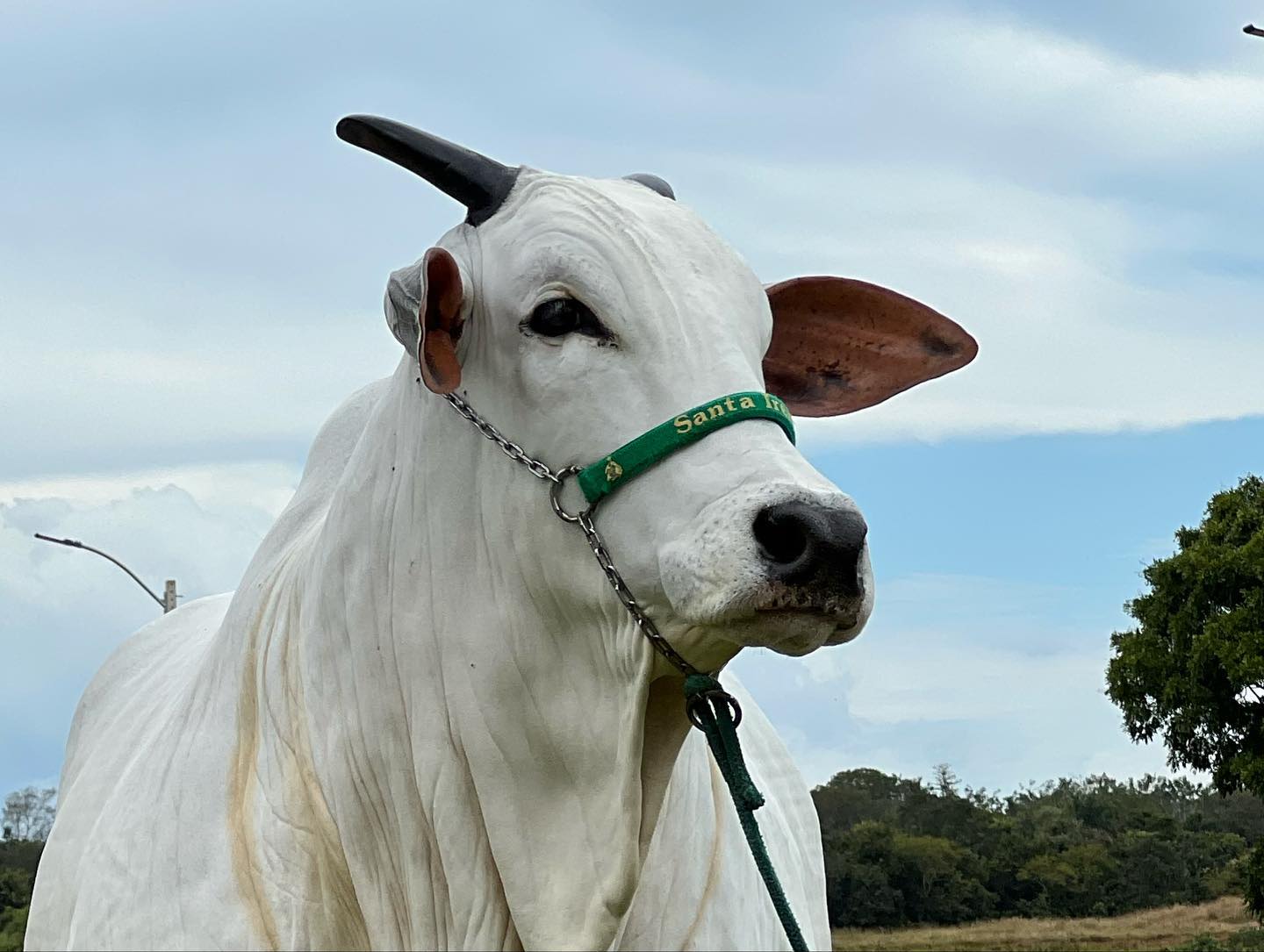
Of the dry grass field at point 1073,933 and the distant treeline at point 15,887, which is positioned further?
the dry grass field at point 1073,933

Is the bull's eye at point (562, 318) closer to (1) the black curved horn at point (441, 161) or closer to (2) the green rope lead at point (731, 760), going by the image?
(1) the black curved horn at point (441, 161)

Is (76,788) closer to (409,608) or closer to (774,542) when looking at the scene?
(409,608)

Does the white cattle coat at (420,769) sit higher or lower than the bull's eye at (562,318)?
lower

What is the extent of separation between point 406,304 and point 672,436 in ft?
2.24

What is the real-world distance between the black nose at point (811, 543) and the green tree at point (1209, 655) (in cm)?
3077

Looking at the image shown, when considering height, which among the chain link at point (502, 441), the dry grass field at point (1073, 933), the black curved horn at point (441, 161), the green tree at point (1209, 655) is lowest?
the chain link at point (502, 441)

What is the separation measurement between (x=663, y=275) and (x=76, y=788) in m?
2.46

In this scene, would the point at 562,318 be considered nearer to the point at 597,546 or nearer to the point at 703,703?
the point at 597,546

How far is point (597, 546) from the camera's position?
3.43 m

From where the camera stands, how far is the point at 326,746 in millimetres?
3887

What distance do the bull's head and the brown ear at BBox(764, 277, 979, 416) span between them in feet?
0.51

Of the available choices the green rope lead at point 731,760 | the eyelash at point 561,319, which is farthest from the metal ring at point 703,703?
the eyelash at point 561,319

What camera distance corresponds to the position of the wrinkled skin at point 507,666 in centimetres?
341

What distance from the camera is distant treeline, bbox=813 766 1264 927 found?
35812 mm
